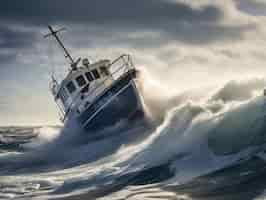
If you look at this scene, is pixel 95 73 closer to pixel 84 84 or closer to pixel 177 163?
pixel 84 84

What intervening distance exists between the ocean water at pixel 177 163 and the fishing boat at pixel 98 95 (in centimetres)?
129

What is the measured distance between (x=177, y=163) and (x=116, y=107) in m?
13.3

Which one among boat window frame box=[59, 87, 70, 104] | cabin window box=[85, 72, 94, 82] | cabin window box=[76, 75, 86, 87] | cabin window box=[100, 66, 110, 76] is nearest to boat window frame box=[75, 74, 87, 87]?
cabin window box=[76, 75, 86, 87]

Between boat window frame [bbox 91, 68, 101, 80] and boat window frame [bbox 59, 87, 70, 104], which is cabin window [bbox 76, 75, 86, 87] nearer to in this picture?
boat window frame [bbox 91, 68, 101, 80]

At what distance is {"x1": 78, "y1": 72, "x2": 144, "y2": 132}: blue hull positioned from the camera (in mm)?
31078

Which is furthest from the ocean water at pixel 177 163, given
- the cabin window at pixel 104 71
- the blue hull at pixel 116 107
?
the cabin window at pixel 104 71

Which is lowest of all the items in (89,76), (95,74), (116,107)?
(116,107)

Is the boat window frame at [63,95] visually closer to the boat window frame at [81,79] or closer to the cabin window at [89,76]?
the boat window frame at [81,79]

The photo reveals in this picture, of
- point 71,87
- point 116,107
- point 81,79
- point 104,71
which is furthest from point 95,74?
point 116,107

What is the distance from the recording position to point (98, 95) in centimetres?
3128

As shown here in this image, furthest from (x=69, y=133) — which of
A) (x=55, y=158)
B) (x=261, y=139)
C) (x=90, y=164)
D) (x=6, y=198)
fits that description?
(x=261, y=139)

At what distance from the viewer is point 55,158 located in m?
32.8

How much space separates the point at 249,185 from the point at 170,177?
12.3ft

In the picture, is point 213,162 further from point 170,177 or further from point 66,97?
point 66,97
